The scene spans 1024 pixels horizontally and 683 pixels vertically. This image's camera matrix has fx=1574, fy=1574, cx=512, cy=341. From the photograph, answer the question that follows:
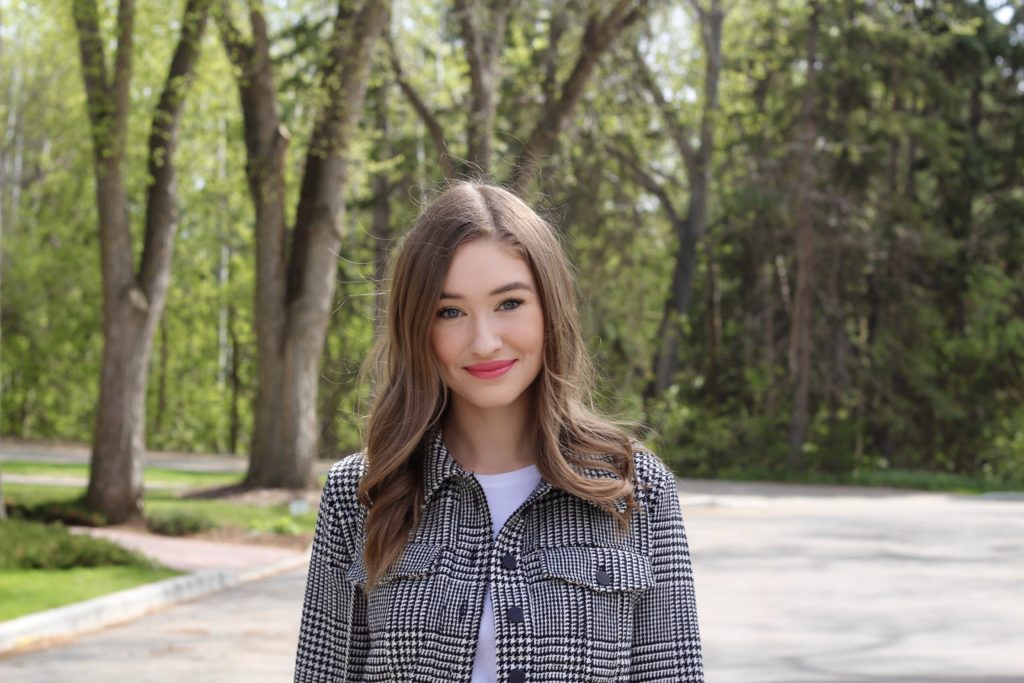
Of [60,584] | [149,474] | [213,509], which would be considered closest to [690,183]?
[149,474]

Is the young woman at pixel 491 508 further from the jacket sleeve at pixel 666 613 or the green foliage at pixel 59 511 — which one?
the green foliage at pixel 59 511

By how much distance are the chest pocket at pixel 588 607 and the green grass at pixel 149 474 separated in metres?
23.1

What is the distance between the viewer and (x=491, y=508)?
9.68 ft

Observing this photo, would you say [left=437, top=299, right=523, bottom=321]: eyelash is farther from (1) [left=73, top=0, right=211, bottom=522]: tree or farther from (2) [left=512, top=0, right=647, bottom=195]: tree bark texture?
(2) [left=512, top=0, right=647, bottom=195]: tree bark texture

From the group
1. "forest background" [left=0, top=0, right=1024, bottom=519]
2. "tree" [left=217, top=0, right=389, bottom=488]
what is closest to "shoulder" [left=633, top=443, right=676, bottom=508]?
"tree" [left=217, top=0, right=389, bottom=488]

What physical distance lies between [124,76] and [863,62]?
66.7 ft

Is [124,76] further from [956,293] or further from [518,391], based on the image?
[956,293]

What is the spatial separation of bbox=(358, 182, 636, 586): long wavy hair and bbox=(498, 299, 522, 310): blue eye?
2.1 inches

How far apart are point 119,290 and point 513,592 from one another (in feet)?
51.9

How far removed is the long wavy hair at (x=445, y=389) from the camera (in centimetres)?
290

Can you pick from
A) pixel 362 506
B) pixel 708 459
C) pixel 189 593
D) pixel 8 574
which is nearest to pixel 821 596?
pixel 189 593

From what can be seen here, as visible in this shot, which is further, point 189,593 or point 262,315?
point 262,315

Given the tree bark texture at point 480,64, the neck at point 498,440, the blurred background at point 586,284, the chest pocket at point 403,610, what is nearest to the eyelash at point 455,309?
the neck at point 498,440

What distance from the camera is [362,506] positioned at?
2.98 m
